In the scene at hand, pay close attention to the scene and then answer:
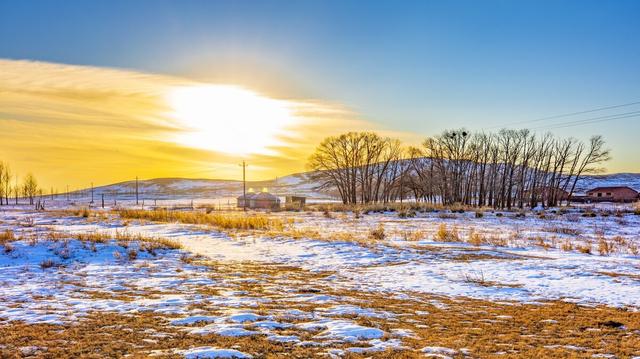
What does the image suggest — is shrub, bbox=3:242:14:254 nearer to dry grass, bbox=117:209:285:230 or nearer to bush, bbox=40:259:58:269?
bush, bbox=40:259:58:269

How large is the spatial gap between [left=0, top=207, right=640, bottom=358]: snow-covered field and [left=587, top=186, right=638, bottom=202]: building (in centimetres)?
9264

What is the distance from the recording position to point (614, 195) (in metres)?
95.3

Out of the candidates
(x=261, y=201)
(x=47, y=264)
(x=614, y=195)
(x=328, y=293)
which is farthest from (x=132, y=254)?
(x=614, y=195)

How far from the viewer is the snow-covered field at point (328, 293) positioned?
5422 millimetres

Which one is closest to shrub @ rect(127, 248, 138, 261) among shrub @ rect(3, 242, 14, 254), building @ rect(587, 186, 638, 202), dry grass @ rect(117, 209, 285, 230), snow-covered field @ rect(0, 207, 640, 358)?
snow-covered field @ rect(0, 207, 640, 358)

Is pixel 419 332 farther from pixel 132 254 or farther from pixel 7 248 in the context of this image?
A: pixel 7 248

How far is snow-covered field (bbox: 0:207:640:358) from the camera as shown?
5.42 m

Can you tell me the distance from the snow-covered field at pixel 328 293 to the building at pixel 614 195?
92.6 metres

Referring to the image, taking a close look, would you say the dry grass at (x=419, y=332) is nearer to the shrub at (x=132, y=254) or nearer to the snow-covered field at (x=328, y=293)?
the snow-covered field at (x=328, y=293)

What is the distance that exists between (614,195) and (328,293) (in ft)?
354

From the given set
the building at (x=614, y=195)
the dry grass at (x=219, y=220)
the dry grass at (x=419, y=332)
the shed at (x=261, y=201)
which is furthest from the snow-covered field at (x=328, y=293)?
the building at (x=614, y=195)

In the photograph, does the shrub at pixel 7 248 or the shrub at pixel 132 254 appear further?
the shrub at pixel 132 254

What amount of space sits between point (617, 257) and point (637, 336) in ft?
29.5

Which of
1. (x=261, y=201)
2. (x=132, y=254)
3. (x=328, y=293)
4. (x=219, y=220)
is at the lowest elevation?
(x=328, y=293)
